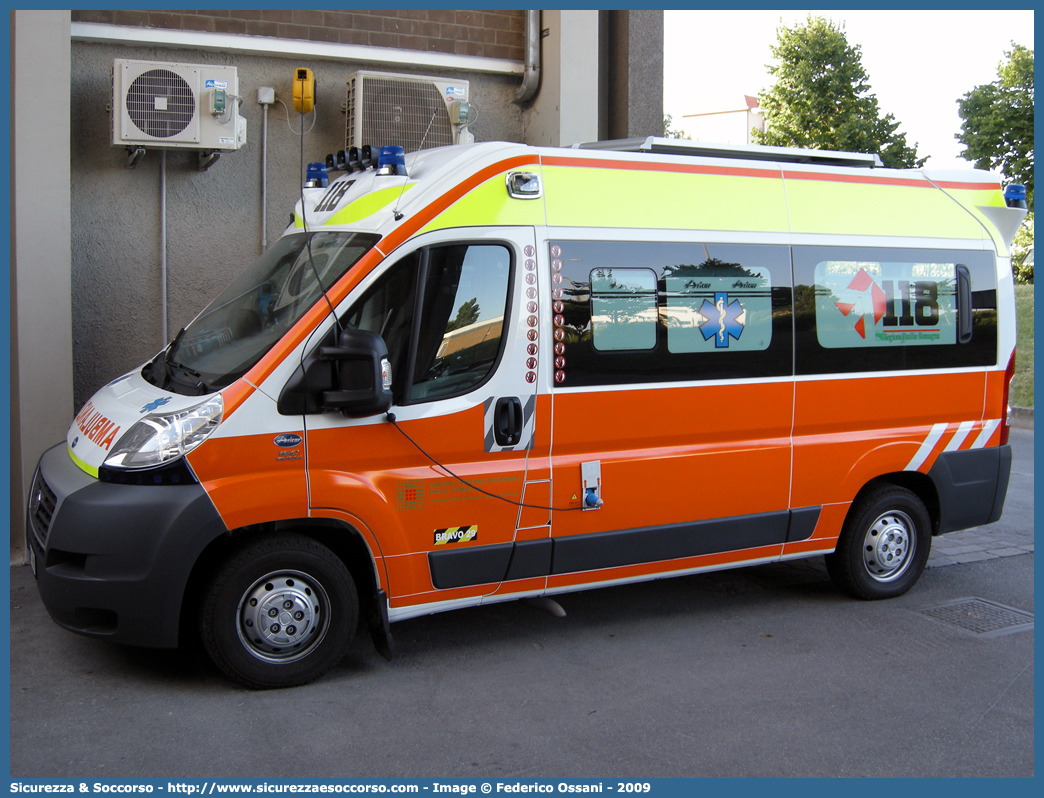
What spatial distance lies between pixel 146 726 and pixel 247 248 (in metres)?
4.45

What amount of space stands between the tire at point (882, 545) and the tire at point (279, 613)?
126 inches

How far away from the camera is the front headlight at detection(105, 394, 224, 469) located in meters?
4.27

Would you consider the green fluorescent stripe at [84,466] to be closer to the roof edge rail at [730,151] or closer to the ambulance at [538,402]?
the ambulance at [538,402]

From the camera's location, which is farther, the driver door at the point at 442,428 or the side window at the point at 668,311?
the side window at the point at 668,311

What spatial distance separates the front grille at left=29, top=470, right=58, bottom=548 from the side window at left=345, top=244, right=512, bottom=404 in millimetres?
1640

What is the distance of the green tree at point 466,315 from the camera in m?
4.76

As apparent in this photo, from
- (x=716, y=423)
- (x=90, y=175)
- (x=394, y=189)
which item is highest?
(x=90, y=175)

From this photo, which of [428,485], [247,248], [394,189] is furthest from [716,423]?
[247,248]

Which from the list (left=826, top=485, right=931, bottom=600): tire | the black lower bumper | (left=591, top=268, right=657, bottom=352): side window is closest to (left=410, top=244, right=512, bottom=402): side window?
(left=591, top=268, right=657, bottom=352): side window

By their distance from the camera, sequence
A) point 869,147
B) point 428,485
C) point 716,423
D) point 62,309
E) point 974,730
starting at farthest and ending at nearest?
1. point 869,147
2. point 62,309
3. point 716,423
4. point 428,485
5. point 974,730

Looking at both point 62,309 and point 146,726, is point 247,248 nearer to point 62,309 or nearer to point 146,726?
point 62,309

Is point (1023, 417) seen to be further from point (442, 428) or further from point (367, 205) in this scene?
point (367, 205)

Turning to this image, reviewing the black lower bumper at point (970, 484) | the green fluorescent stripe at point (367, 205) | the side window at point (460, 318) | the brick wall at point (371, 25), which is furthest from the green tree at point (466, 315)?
the brick wall at point (371, 25)

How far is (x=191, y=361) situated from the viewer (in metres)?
4.93
